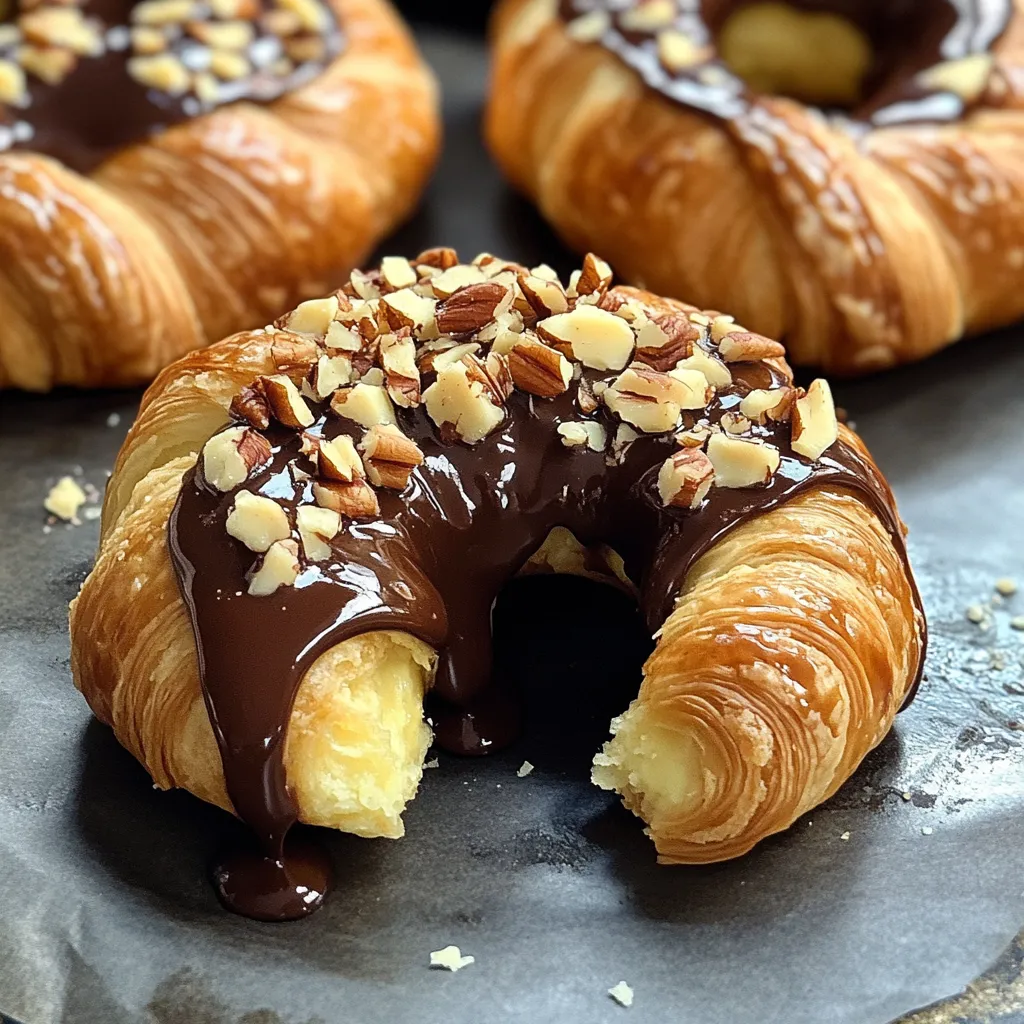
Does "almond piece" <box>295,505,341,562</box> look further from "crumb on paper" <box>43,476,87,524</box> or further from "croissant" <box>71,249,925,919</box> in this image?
"crumb on paper" <box>43,476,87,524</box>

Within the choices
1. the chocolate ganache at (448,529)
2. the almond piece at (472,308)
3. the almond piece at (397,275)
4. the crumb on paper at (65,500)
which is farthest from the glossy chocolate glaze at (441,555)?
the crumb on paper at (65,500)

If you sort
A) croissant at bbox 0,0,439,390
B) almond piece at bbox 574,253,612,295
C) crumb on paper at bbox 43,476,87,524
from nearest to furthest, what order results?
almond piece at bbox 574,253,612,295 < crumb on paper at bbox 43,476,87,524 < croissant at bbox 0,0,439,390

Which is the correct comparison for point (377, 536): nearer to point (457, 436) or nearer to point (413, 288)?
point (457, 436)

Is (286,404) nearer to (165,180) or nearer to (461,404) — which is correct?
(461,404)

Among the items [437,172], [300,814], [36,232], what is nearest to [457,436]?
[300,814]

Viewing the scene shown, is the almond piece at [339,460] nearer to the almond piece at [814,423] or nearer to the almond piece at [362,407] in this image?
the almond piece at [362,407]

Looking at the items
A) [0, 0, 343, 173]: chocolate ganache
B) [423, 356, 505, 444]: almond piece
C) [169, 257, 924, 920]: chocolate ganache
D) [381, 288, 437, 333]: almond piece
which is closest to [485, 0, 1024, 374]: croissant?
[0, 0, 343, 173]: chocolate ganache
